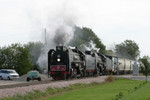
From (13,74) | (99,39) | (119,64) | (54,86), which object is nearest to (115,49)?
(99,39)

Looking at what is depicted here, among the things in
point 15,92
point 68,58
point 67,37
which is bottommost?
point 15,92

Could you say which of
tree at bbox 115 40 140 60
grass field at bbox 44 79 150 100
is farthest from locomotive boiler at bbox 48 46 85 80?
tree at bbox 115 40 140 60

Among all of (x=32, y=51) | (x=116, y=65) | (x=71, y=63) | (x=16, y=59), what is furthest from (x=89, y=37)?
(x=71, y=63)

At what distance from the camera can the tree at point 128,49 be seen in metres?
160

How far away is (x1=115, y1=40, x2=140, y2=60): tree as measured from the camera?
160m

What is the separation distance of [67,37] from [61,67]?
9.68 metres

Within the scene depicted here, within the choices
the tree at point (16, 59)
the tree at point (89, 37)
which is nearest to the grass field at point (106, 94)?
the tree at point (16, 59)

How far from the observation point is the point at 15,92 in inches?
866

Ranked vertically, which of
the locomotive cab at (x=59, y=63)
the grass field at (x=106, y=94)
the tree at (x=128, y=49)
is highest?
the tree at (x=128, y=49)

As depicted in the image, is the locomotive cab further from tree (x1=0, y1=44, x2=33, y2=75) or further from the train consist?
tree (x1=0, y1=44, x2=33, y2=75)

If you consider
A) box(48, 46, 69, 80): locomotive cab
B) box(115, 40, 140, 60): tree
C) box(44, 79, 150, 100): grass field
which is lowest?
box(44, 79, 150, 100): grass field

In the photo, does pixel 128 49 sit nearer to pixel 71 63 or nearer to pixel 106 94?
pixel 71 63

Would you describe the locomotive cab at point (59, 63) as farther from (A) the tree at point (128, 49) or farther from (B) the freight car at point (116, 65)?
(A) the tree at point (128, 49)

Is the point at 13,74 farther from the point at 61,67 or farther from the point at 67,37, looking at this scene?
the point at 61,67
